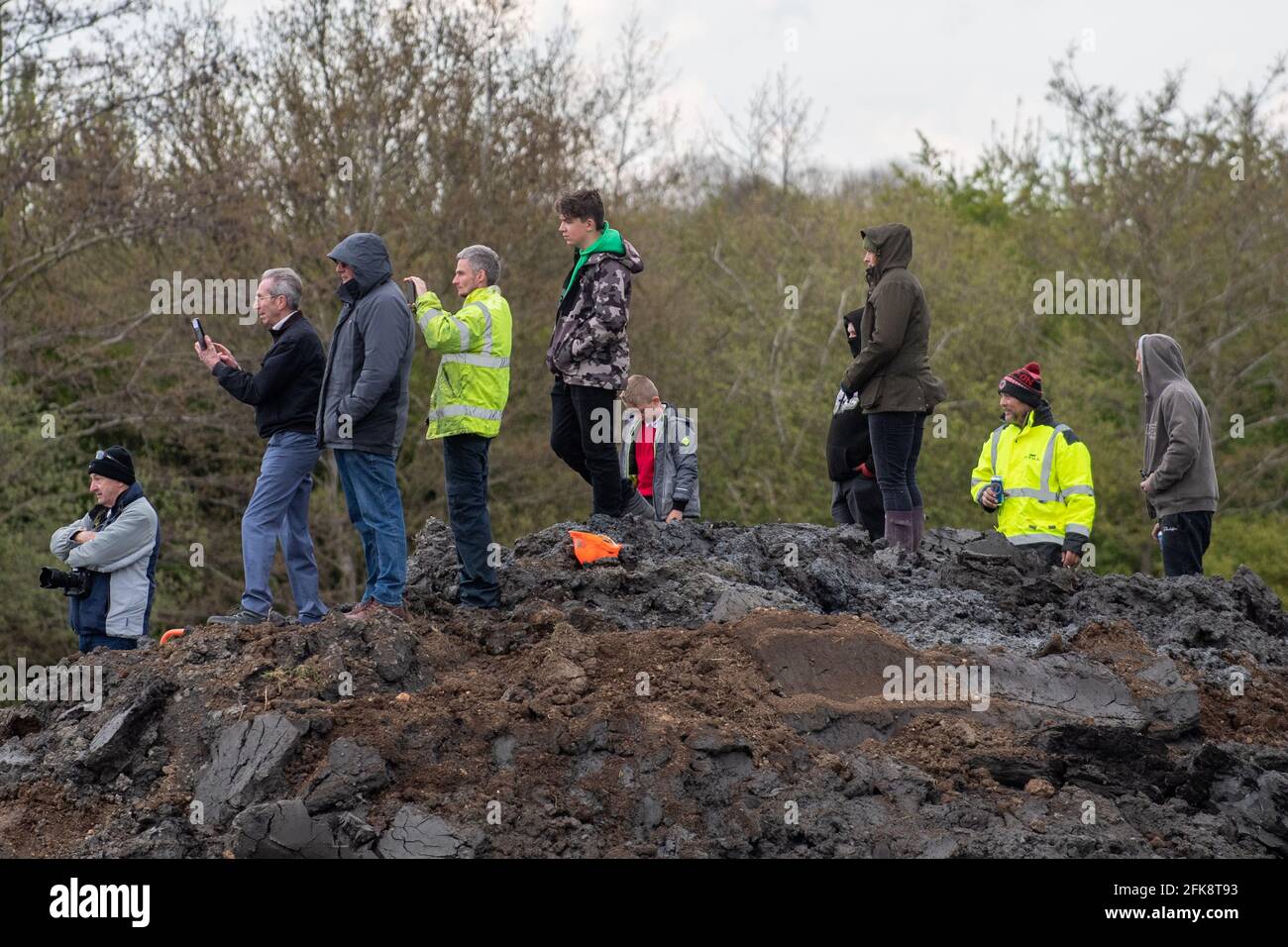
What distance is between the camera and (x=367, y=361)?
7836 mm

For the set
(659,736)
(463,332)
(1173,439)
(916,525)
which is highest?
(463,332)

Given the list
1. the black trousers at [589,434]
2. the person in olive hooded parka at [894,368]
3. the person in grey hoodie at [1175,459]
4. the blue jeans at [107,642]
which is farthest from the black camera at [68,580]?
the person in grey hoodie at [1175,459]

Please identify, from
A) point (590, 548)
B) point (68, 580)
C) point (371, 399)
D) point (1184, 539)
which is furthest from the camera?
point (1184, 539)

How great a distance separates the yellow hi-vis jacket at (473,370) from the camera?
26.1ft

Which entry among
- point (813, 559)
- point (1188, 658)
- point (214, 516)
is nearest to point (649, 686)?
point (813, 559)

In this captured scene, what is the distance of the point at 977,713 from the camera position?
737 centimetres

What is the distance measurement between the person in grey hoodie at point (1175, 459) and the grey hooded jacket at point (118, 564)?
606 cm

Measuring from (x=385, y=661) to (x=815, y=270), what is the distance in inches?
774

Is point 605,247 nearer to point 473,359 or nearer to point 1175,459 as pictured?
point 473,359

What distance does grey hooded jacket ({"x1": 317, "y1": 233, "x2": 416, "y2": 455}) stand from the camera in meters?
7.83

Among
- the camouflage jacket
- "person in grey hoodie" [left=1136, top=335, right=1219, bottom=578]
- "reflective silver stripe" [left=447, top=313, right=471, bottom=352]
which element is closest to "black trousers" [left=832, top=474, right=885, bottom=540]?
"person in grey hoodie" [left=1136, top=335, right=1219, bottom=578]

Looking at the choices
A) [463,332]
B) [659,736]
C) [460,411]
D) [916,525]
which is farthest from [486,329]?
[916,525]

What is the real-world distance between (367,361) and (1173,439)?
5.00m
